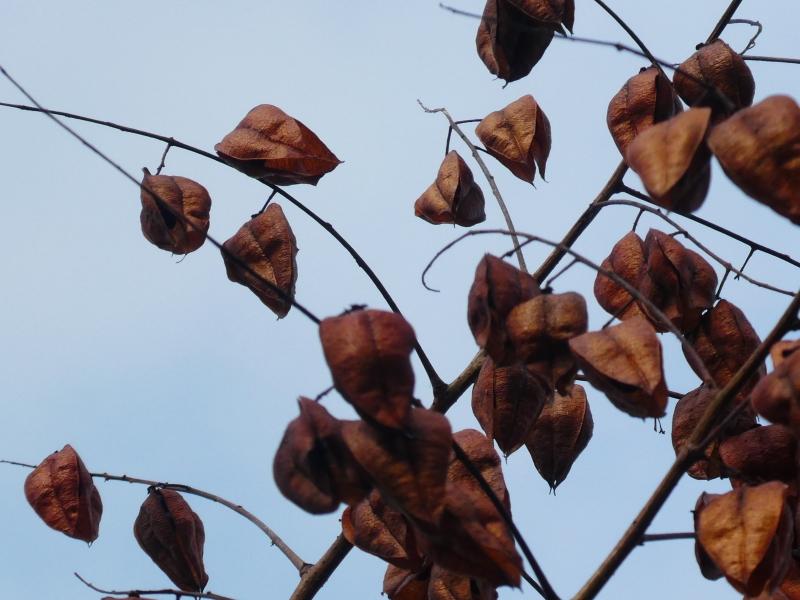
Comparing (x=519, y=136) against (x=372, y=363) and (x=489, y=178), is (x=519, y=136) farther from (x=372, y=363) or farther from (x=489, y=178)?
(x=372, y=363)

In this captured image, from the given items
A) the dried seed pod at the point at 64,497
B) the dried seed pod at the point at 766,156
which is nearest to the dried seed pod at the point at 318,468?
the dried seed pod at the point at 766,156

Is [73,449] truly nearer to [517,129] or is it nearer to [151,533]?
[151,533]

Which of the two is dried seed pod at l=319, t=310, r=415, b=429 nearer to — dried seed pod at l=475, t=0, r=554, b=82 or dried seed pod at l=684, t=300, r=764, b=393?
dried seed pod at l=684, t=300, r=764, b=393

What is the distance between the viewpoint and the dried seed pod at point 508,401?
2.78m

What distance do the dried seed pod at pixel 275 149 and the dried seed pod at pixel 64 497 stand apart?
1162 millimetres

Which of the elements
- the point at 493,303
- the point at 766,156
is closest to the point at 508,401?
the point at 493,303

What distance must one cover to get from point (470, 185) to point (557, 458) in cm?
106

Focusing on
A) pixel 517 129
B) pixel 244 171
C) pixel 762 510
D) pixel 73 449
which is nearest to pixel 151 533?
pixel 73 449

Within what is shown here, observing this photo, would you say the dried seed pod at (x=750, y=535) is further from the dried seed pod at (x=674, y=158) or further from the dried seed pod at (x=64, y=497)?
the dried seed pod at (x=64, y=497)

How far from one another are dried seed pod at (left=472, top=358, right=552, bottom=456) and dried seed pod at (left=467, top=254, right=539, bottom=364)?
0.98 ft

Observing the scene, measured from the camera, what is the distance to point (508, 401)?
2.78 metres

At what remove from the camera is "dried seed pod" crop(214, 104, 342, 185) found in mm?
3562

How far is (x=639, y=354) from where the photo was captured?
237cm

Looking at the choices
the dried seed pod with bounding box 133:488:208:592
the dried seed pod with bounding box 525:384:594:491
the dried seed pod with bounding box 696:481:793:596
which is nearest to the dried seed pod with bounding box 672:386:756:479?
the dried seed pod with bounding box 525:384:594:491
